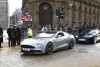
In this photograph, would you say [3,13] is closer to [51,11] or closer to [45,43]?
[51,11]

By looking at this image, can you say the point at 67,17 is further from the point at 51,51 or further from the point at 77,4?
the point at 51,51

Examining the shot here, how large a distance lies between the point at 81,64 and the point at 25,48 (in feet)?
14.3

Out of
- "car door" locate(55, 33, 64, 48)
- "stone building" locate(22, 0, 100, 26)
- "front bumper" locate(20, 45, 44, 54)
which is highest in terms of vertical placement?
"stone building" locate(22, 0, 100, 26)

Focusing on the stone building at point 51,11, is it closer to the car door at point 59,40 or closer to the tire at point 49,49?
the car door at point 59,40

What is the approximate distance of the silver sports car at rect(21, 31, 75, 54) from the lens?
56.0 feet

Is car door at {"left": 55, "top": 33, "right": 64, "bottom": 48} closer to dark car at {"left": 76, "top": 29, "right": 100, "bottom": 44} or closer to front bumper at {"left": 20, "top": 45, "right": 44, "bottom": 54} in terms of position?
front bumper at {"left": 20, "top": 45, "right": 44, "bottom": 54}

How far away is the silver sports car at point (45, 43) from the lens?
56.0ft

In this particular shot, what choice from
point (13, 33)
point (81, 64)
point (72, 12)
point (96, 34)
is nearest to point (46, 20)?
point (72, 12)

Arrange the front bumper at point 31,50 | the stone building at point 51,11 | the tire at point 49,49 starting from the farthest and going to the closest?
1. the stone building at point 51,11
2. the tire at point 49,49
3. the front bumper at point 31,50

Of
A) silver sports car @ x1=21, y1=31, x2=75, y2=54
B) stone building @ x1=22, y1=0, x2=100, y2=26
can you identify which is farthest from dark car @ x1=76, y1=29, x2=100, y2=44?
stone building @ x1=22, y1=0, x2=100, y2=26

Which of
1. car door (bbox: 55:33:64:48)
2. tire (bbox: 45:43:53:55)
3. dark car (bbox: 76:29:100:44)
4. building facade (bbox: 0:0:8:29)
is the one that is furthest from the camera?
building facade (bbox: 0:0:8:29)

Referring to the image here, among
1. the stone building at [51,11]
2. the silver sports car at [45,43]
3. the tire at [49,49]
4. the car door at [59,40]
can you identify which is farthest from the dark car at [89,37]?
the stone building at [51,11]

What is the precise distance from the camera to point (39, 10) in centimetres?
4069

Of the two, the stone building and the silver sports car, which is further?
the stone building
